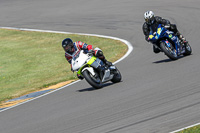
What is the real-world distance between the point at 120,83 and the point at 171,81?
195 cm

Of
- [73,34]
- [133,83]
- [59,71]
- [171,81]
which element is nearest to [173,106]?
[171,81]

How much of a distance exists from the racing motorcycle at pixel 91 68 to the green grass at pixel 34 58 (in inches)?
133

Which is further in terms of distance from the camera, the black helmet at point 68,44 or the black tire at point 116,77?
the black tire at point 116,77

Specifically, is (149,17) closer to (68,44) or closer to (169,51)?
(169,51)

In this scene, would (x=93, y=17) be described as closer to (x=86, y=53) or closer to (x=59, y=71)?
(x=59, y=71)

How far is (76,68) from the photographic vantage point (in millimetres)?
12680

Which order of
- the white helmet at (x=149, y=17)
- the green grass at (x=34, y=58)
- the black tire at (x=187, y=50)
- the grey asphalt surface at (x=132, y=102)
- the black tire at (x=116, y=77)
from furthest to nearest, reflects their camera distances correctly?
the green grass at (x=34, y=58), the black tire at (x=187, y=50), the white helmet at (x=149, y=17), the black tire at (x=116, y=77), the grey asphalt surface at (x=132, y=102)

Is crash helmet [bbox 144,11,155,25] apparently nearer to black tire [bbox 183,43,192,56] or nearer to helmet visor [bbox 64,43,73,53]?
black tire [bbox 183,43,192,56]

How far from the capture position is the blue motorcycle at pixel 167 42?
14.7m

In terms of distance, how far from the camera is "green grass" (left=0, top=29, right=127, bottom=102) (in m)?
17.0

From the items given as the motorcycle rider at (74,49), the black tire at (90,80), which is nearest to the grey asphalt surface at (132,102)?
the black tire at (90,80)

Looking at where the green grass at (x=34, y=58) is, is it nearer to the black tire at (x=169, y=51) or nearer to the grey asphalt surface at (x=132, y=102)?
the grey asphalt surface at (x=132, y=102)

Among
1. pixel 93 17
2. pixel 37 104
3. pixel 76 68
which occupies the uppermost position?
pixel 93 17

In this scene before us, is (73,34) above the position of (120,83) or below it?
above
